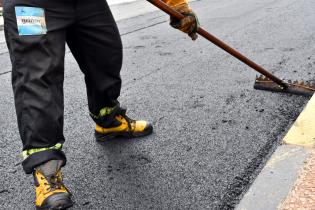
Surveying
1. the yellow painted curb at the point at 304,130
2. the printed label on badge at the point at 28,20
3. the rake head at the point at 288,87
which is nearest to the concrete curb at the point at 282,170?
the yellow painted curb at the point at 304,130

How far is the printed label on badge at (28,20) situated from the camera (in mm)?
1958

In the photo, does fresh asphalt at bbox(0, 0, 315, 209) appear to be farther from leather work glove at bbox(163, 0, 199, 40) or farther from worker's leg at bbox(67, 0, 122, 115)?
leather work glove at bbox(163, 0, 199, 40)

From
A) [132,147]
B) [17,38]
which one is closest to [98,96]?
[132,147]

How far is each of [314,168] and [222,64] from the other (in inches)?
93.1

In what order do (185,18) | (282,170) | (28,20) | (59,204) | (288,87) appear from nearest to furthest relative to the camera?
(59,204)
(28,20)
(282,170)
(185,18)
(288,87)

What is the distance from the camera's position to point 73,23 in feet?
7.25

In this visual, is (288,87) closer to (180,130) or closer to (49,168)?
(180,130)

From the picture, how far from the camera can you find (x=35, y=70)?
2.00 meters

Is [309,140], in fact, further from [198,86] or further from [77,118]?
[77,118]

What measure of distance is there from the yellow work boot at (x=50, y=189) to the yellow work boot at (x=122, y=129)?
0.75m

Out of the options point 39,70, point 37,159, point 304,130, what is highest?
point 39,70

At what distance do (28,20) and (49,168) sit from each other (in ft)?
2.31

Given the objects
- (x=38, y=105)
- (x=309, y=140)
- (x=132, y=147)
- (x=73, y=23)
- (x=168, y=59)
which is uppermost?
(x=73, y=23)

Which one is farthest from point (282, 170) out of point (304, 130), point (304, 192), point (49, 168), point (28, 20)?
point (28, 20)
